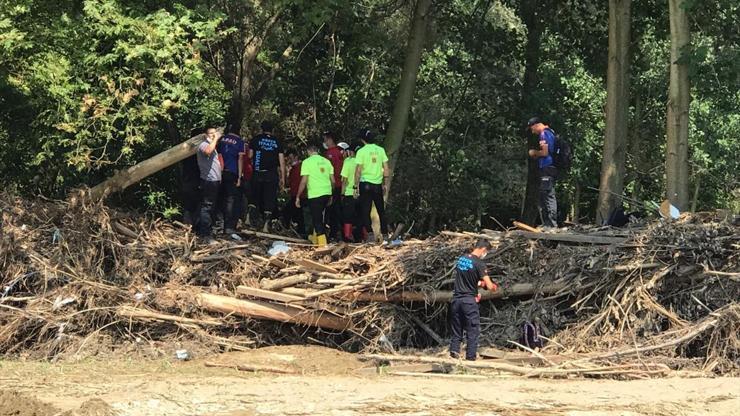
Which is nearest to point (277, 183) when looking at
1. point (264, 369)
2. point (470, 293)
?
point (264, 369)

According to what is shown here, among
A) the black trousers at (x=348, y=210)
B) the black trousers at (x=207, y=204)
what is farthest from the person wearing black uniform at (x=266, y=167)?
the black trousers at (x=348, y=210)

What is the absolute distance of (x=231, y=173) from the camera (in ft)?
46.7

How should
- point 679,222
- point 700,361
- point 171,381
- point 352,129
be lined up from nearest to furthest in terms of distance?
point 171,381 < point 700,361 < point 679,222 < point 352,129

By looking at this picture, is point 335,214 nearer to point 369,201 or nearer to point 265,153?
point 369,201

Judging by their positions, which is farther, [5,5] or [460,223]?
[460,223]

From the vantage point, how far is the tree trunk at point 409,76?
19.8 m

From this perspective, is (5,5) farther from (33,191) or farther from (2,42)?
(33,191)

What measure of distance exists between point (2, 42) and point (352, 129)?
9748mm

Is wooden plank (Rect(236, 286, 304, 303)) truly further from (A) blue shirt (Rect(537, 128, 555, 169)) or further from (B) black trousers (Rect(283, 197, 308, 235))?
(A) blue shirt (Rect(537, 128, 555, 169))

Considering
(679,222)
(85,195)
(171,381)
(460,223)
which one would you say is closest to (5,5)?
(85,195)

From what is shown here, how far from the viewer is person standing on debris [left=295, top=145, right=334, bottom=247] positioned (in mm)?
14477

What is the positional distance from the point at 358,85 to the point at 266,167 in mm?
7145

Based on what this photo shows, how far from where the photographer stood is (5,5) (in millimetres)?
14508

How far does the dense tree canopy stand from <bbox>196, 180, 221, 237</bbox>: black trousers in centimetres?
139
